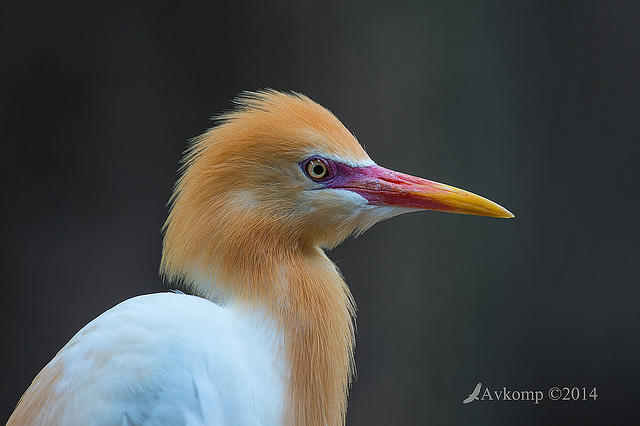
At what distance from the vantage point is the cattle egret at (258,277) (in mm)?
868

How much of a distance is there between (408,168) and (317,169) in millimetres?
1248

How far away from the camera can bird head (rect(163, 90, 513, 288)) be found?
94 centimetres

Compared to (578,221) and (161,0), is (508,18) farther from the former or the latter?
(161,0)

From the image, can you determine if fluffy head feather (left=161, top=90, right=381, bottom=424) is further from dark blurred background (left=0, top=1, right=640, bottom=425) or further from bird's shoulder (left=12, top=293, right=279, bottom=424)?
dark blurred background (left=0, top=1, right=640, bottom=425)

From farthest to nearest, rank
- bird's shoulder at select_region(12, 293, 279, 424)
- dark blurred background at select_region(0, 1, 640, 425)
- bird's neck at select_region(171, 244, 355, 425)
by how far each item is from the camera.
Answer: dark blurred background at select_region(0, 1, 640, 425)
bird's neck at select_region(171, 244, 355, 425)
bird's shoulder at select_region(12, 293, 279, 424)

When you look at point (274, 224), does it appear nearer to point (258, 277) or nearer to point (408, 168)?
point (258, 277)

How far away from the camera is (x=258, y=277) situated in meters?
0.94

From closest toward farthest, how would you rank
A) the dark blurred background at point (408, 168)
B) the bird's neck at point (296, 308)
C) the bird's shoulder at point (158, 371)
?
1. the bird's shoulder at point (158, 371)
2. the bird's neck at point (296, 308)
3. the dark blurred background at point (408, 168)

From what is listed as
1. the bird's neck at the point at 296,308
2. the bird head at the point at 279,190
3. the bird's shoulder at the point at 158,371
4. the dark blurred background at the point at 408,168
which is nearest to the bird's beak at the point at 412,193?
the bird head at the point at 279,190

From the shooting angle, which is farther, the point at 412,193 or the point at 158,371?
the point at 412,193

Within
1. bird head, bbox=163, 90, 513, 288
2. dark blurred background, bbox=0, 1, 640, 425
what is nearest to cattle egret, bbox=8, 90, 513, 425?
bird head, bbox=163, 90, 513, 288

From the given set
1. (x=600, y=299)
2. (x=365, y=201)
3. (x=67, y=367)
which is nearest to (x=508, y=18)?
(x=600, y=299)

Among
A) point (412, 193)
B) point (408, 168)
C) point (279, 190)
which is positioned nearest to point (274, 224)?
point (279, 190)

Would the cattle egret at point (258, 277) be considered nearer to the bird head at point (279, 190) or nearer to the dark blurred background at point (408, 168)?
the bird head at point (279, 190)
